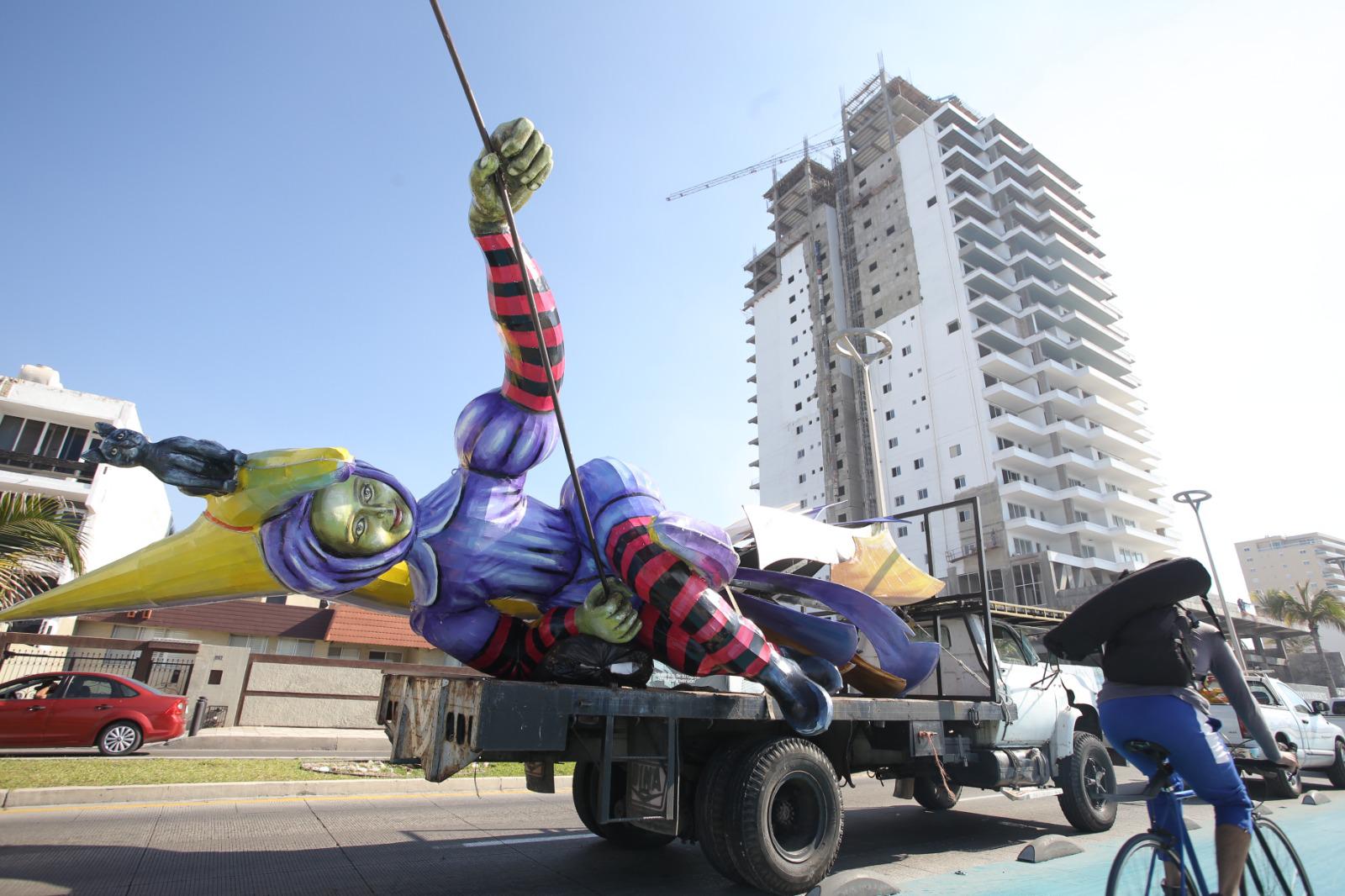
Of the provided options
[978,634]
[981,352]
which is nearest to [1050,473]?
[981,352]

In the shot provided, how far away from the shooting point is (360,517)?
13.4 ft

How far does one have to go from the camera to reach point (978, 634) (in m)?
7.10

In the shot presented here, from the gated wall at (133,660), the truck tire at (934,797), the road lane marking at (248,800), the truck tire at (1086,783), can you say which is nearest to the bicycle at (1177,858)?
the truck tire at (1086,783)

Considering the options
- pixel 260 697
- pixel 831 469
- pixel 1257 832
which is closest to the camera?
pixel 1257 832

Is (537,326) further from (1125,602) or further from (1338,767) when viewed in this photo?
(1338,767)

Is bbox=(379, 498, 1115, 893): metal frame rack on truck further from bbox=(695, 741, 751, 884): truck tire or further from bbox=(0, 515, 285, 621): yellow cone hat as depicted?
bbox=(0, 515, 285, 621): yellow cone hat

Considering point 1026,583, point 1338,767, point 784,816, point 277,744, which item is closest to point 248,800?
point 277,744

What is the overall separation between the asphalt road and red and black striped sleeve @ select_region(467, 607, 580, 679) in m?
1.33

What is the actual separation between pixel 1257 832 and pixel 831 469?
187ft

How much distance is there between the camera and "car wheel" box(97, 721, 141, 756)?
35.6 ft

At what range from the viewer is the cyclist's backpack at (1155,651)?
10.2ft

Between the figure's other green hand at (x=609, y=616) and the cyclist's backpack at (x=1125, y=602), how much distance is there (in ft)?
7.62

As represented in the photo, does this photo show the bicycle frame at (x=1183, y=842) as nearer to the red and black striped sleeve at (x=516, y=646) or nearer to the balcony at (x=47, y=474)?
the red and black striped sleeve at (x=516, y=646)

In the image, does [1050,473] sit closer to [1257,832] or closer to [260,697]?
[260,697]
